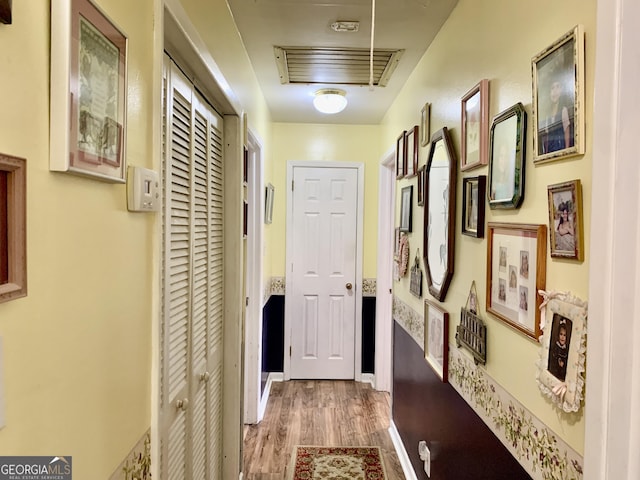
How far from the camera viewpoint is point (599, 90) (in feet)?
2.35

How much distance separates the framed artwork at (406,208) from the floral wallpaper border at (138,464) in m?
1.96

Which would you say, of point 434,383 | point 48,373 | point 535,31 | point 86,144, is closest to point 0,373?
point 48,373

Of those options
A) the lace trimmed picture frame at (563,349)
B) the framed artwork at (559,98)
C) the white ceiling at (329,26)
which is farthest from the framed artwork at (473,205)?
the white ceiling at (329,26)

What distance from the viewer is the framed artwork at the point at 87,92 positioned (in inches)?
26.1

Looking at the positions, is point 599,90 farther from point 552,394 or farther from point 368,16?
point 368,16

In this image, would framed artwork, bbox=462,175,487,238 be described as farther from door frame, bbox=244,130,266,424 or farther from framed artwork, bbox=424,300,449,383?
door frame, bbox=244,130,266,424

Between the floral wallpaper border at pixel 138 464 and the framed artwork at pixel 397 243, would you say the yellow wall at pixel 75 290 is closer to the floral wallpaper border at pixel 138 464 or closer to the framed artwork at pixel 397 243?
the floral wallpaper border at pixel 138 464

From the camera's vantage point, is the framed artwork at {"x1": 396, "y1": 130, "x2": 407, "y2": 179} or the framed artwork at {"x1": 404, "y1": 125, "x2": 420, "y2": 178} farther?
→ the framed artwork at {"x1": 396, "y1": 130, "x2": 407, "y2": 179}

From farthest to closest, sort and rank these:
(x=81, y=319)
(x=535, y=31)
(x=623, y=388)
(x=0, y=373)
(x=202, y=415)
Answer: (x=202, y=415)
(x=535, y=31)
(x=81, y=319)
(x=623, y=388)
(x=0, y=373)

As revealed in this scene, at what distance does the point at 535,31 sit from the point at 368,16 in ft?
3.21

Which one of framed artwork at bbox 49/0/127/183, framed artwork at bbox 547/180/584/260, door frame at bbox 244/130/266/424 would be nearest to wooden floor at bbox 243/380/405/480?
door frame at bbox 244/130/266/424

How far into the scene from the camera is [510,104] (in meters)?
1.33

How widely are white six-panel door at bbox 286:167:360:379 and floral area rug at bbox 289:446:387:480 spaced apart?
4.11 ft

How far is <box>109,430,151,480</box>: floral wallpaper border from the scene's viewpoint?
0.93 meters
